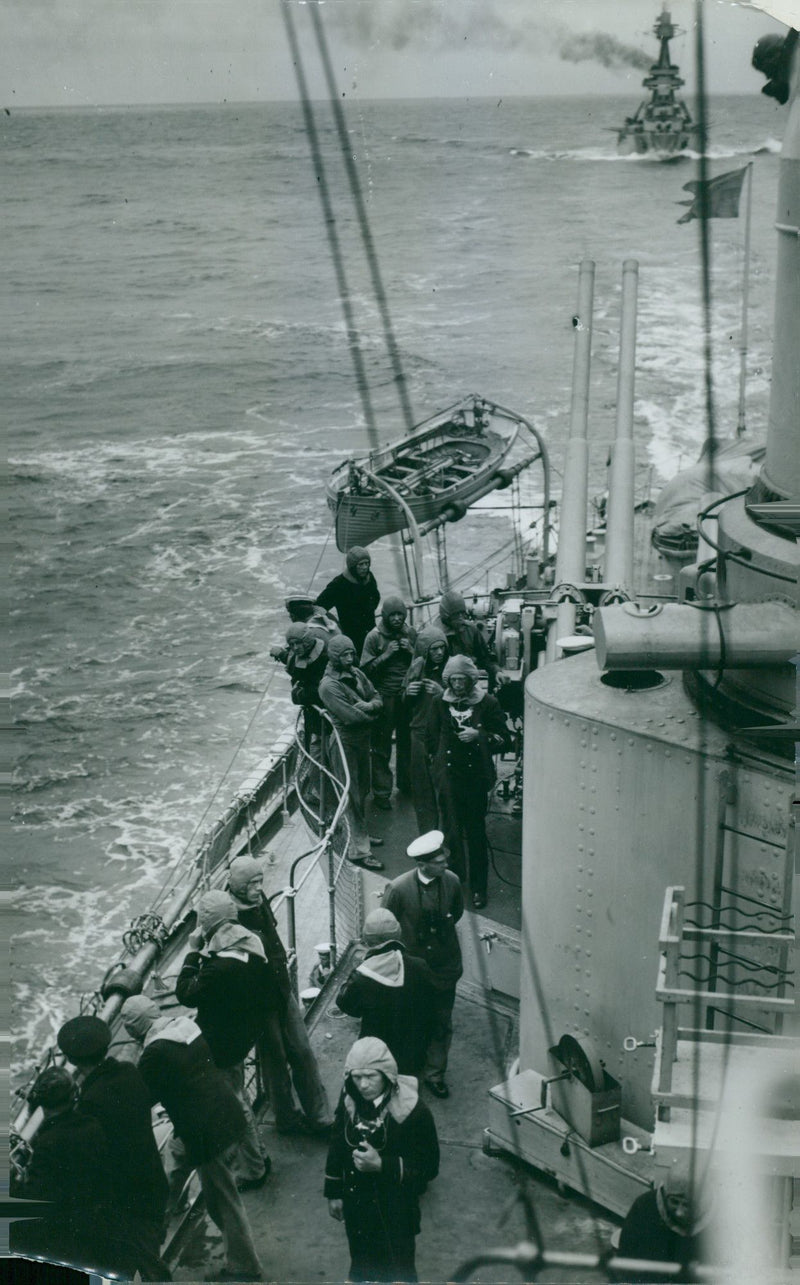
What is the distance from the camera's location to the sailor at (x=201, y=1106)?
530 cm

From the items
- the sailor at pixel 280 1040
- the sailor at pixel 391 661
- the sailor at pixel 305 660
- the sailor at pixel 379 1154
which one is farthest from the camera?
the sailor at pixel 391 661

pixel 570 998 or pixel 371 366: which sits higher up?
pixel 570 998

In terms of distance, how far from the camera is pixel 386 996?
5.70 metres

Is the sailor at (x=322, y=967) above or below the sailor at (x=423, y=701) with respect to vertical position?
below

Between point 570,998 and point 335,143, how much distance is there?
68012 millimetres

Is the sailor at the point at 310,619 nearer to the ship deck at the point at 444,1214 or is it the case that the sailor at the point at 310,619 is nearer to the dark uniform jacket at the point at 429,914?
the dark uniform jacket at the point at 429,914

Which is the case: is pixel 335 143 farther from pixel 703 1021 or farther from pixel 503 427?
pixel 703 1021

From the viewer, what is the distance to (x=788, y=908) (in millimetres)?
5117

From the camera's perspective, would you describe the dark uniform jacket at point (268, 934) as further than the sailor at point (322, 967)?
No

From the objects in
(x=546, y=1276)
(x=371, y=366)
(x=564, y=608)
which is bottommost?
(x=371, y=366)

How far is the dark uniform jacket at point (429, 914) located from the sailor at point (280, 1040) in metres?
0.58

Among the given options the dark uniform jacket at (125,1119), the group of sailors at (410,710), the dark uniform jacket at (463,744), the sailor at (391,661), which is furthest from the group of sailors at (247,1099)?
the sailor at (391,661)

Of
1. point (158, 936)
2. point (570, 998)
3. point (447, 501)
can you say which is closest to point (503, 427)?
point (447, 501)

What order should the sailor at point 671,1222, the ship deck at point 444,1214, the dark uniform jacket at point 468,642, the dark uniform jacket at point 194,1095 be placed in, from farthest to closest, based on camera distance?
A: the dark uniform jacket at point 468,642, the ship deck at point 444,1214, the dark uniform jacket at point 194,1095, the sailor at point 671,1222
